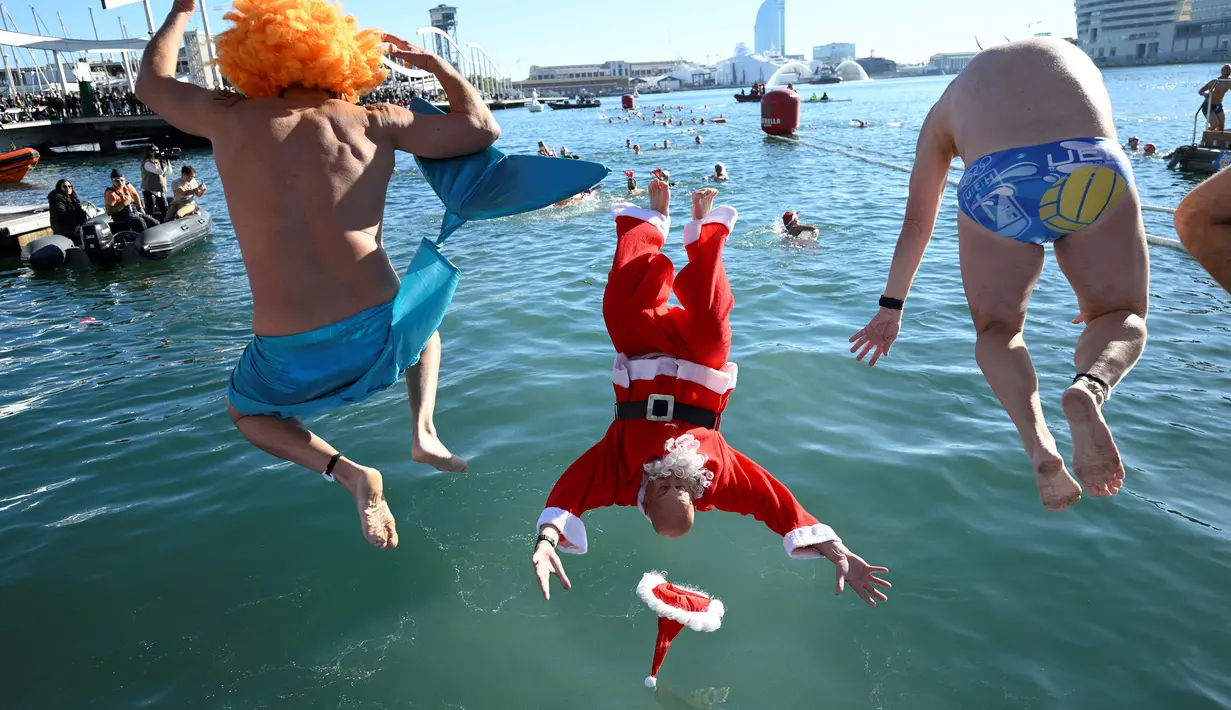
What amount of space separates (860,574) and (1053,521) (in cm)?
222

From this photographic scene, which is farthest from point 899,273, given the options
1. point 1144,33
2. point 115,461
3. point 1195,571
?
point 1144,33

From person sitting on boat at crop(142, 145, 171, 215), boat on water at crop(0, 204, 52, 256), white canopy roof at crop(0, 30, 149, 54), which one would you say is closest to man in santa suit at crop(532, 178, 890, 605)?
person sitting on boat at crop(142, 145, 171, 215)

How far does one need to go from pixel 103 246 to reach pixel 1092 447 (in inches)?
572

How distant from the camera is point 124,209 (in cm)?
1349

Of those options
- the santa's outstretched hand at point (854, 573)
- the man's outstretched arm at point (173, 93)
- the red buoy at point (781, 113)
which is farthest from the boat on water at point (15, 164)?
the santa's outstretched hand at point (854, 573)

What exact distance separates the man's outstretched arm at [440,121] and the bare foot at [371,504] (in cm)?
141

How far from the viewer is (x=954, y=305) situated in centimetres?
859

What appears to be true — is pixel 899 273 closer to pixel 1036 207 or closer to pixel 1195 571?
pixel 1036 207

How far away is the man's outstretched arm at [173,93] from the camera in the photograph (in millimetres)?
2959

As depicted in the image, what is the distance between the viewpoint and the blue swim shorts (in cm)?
257

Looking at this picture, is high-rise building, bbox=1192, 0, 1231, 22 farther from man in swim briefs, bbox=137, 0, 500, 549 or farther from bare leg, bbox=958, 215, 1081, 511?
man in swim briefs, bbox=137, 0, 500, 549

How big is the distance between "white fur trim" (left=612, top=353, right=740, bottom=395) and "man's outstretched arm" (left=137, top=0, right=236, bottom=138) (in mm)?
2014

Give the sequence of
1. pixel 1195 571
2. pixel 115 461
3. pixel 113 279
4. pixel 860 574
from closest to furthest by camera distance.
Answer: pixel 860 574, pixel 1195 571, pixel 115 461, pixel 113 279

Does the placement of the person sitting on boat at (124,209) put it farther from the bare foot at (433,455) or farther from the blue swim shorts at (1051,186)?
the blue swim shorts at (1051,186)
